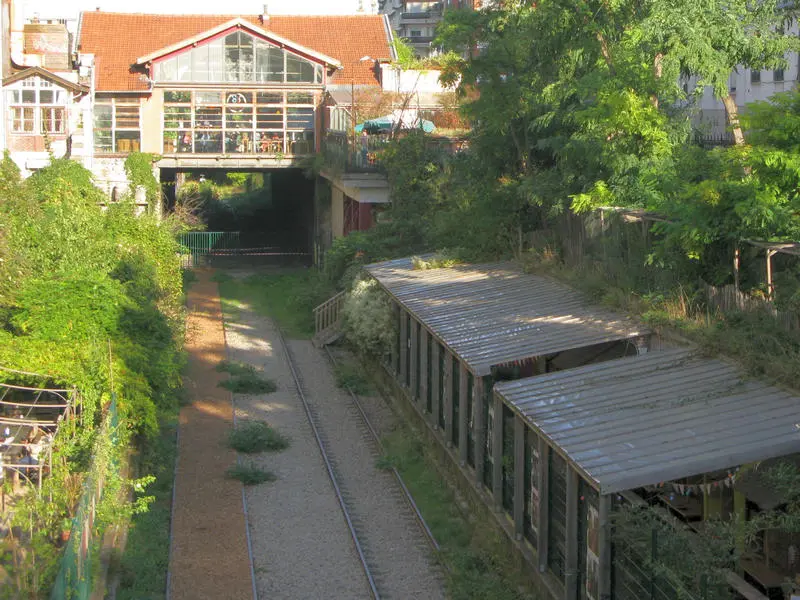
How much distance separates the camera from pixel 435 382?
61.3 ft

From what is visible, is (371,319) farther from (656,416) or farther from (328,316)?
(656,416)

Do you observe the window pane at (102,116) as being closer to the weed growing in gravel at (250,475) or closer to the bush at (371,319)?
the bush at (371,319)

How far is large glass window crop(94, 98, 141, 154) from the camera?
42469 millimetres

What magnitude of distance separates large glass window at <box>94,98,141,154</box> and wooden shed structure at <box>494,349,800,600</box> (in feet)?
105

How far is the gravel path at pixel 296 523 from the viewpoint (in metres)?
13.7

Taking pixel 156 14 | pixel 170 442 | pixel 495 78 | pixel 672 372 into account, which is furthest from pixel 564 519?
pixel 156 14

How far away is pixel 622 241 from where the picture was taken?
54.3 feet

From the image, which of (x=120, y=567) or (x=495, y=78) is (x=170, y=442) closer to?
(x=120, y=567)

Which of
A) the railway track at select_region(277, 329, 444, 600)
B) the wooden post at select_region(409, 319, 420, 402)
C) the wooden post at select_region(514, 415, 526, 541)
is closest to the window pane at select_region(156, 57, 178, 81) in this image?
the railway track at select_region(277, 329, 444, 600)

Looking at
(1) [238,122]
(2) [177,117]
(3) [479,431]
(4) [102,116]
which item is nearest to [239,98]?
(1) [238,122]

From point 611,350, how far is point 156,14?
37.5 metres

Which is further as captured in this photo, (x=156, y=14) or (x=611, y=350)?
(x=156, y=14)

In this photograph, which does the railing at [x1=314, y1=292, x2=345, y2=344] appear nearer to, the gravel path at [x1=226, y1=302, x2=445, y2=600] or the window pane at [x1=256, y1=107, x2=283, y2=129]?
the gravel path at [x1=226, y1=302, x2=445, y2=600]

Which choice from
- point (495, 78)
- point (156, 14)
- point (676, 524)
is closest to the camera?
point (676, 524)
